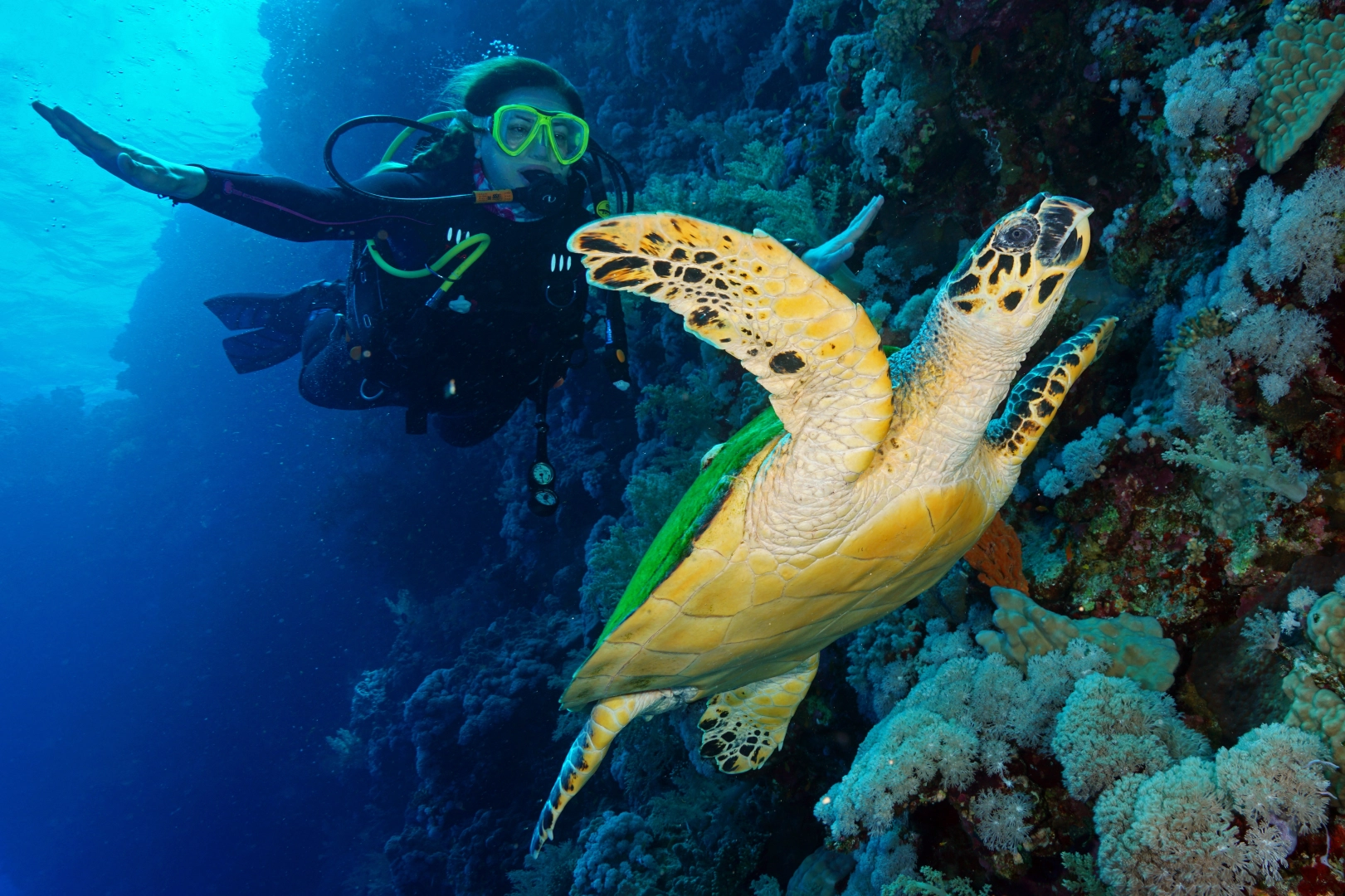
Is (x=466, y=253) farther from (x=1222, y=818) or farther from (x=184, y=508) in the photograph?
(x=184, y=508)

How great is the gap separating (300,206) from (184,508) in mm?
26066

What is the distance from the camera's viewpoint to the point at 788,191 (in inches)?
183

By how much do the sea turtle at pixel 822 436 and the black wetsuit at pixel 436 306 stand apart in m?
2.91

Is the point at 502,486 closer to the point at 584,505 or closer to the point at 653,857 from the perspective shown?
the point at 584,505

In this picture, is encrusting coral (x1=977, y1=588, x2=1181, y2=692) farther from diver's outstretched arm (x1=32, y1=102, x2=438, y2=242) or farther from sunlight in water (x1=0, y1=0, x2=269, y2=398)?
sunlight in water (x1=0, y1=0, x2=269, y2=398)

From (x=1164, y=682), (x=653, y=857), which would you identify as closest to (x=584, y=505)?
(x=653, y=857)

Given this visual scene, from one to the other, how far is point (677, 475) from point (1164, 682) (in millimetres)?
3637

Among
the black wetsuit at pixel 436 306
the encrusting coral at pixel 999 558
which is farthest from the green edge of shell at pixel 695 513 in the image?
the black wetsuit at pixel 436 306

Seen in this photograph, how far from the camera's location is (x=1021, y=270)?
1499 mm

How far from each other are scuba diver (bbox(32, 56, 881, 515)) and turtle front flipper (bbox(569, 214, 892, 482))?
2.20 meters

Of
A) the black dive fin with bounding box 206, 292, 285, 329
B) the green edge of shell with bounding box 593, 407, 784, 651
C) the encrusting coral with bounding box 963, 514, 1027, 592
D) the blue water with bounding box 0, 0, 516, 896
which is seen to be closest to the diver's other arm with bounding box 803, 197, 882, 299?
the green edge of shell with bounding box 593, 407, 784, 651

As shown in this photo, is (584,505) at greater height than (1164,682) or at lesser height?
greater

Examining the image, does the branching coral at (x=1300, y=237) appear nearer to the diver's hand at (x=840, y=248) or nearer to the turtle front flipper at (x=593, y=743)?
the diver's hand at (x=840, y=248)

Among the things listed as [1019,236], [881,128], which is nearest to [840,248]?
[881,128]
